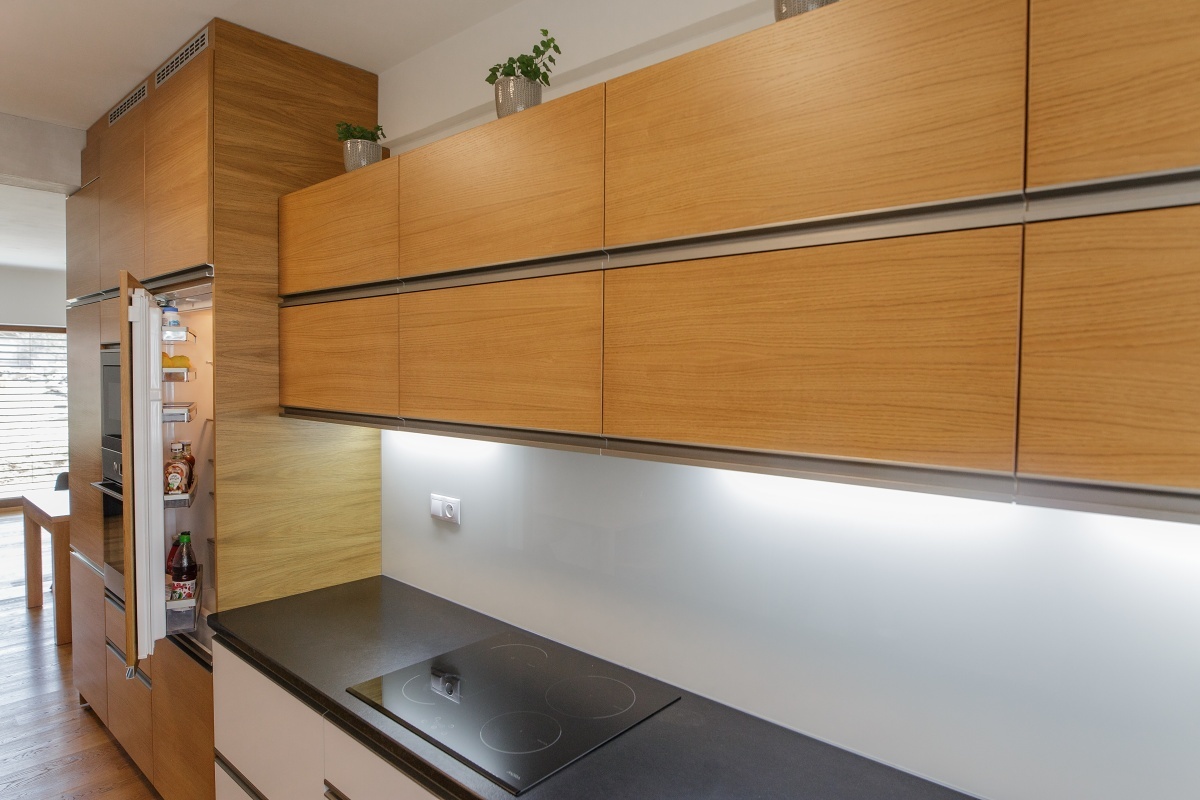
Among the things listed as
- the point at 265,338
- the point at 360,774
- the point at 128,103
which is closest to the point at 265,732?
the point at 360,774

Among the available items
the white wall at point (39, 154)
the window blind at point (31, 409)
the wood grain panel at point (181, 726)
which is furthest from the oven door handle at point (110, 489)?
the window blind at point (31, 409)

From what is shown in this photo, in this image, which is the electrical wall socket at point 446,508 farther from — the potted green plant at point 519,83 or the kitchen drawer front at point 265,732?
the potted green plant at point 519,83

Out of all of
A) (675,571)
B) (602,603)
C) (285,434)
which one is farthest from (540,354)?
(285,434)

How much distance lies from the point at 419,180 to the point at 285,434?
1126mm

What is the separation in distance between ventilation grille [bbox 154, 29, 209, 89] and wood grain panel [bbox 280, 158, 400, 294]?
1.87 feet

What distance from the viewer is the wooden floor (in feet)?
9.57

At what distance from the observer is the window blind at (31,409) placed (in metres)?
7.91

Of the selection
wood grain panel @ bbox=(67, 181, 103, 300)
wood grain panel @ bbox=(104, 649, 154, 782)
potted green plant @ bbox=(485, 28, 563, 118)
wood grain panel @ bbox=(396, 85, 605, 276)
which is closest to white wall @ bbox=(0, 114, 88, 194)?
wood grain panel @ bbox=(67, 181, 103, 300)

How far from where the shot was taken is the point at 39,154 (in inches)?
126

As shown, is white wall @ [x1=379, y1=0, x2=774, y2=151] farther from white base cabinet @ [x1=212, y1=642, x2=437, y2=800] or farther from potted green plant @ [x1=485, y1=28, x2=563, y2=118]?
white base cabinet @ [x1=212, y1=642, x2=437, y2=800]

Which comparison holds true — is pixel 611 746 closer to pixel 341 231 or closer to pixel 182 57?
pixel 341 231

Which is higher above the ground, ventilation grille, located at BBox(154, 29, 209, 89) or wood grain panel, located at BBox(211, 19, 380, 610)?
ventilation grille, located at BBox(154, 29, 209, 89)

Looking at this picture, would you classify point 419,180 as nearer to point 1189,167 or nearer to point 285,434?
point 285,434

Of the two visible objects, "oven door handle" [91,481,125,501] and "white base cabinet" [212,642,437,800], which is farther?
"oven door handle" [91,481,125,501]
